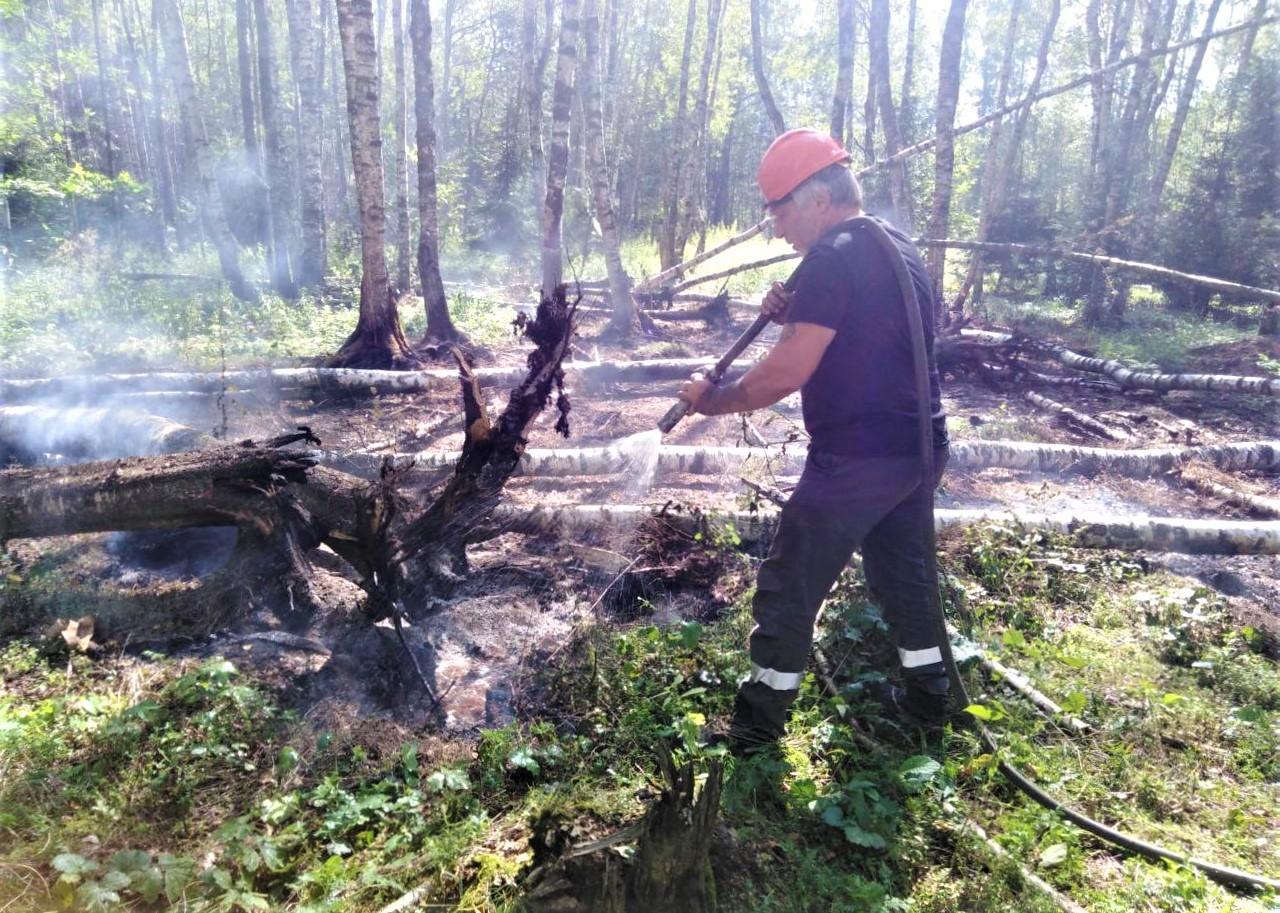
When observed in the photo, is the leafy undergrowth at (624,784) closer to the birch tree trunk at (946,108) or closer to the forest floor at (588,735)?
the forest floor at (588,735)

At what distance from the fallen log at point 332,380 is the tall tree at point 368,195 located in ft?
2.79

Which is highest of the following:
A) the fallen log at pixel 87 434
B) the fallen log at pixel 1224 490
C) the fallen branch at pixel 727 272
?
the fallen branch at pixel 727 272

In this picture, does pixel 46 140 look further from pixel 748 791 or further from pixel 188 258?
pixel 748 791

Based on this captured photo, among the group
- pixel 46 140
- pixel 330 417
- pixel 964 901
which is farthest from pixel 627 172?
pixel 964 901

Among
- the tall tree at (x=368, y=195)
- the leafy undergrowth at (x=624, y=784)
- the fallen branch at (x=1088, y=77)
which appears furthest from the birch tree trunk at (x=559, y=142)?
the leafy undergrowth at (x=624, y=784)

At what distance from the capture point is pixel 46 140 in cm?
1992

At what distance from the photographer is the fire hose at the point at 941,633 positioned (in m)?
2.47

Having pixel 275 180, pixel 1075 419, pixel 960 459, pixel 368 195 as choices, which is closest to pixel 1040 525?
pixel 960 459

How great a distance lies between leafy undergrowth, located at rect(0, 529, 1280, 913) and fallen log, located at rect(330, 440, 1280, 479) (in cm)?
260

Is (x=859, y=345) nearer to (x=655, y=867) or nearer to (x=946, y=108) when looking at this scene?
(x=655, y=867)

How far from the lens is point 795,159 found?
305 cm

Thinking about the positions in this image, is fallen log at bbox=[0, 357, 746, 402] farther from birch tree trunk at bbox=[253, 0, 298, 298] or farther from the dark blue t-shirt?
birch tree trunk at bbox=[253, 0, 298, 298]

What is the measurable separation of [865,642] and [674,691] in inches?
41.9

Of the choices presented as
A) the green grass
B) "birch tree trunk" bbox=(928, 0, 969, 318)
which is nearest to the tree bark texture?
"birch tree trunk" bbox=(928, 0, 969, 318)
